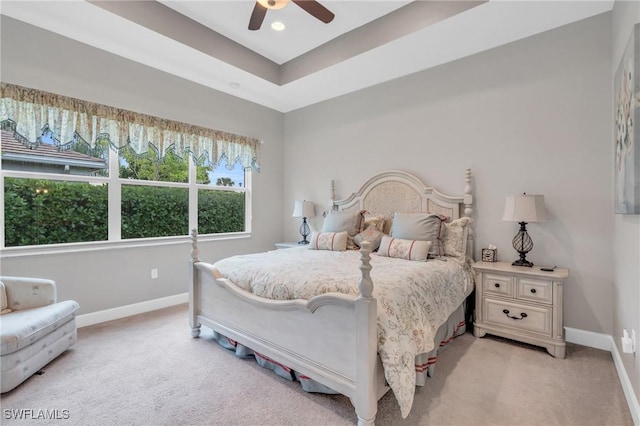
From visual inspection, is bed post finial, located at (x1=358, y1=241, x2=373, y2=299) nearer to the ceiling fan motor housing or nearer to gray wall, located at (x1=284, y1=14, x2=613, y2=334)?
the ceiling fan motor housing

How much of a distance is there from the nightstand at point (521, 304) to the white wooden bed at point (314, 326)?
21.0 inches

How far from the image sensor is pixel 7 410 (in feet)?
5.91

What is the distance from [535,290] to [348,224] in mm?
1883

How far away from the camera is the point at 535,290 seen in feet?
8.30

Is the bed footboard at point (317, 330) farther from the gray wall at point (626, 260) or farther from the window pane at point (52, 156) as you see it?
the window pane at point (52, 156)

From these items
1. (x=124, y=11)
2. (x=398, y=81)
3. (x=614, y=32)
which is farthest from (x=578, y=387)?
(x=124, y=11)

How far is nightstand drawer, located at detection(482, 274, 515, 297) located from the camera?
2.65 meters

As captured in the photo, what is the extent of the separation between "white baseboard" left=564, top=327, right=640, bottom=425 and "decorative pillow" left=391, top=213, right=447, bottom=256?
131 centimetres

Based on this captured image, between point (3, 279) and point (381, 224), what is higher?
point (381, 224)

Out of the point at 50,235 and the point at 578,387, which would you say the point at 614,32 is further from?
the point at 50,235

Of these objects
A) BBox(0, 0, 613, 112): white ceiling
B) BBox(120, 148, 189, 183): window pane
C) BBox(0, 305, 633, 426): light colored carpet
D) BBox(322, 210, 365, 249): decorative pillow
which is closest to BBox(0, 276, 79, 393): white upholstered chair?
BBox(0, 305, 633, 426): light colored carpet

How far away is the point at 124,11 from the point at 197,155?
1674mm

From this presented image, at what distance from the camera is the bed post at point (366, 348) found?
62.2 inches

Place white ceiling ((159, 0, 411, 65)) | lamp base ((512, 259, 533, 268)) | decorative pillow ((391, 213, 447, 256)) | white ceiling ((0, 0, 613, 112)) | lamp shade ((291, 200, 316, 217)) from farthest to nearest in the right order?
lamp shade ((291, 200, 316, 217)) → decorative pillow ((391, 213, 447, 256)) → white ceiling ((159, 0, 411, 65)) → lamp base ((512, 259, 533, 268)) → white ceiling ((0, 0, 613, 112))
